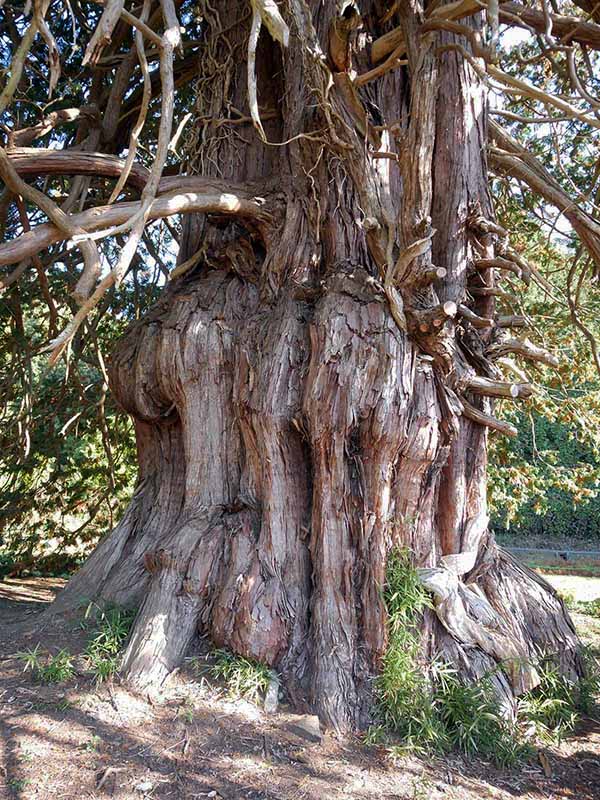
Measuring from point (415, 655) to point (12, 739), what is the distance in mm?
1941

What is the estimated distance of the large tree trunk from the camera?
131 inches

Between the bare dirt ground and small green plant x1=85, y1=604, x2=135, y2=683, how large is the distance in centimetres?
7

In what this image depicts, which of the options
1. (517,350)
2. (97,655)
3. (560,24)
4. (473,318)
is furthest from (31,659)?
(560,24)

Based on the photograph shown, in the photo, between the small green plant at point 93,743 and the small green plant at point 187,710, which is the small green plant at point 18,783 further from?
the small green plant at point 187,710

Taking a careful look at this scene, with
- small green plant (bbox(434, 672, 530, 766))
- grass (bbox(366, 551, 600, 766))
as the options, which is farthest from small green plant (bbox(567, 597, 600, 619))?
small green plant (bbox(434, 672, 530, 766))

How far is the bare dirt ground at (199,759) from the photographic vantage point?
2504 mm

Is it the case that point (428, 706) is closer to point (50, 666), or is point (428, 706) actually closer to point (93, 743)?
point (93, 743)

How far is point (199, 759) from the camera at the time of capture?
269 centimetres

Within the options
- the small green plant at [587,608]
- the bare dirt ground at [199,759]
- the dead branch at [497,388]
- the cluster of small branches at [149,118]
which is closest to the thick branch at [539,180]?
the cluster of small branches at [149,118]

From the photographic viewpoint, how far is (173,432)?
170 inches

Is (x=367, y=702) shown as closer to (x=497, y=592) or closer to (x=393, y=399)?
(x=497, y=592)

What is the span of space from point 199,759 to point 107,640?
920 mm

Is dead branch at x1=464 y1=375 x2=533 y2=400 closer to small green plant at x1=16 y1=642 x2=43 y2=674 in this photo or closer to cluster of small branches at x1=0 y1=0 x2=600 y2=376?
cluster of small branches at x1=0 y1=0 x2=600 y2=376

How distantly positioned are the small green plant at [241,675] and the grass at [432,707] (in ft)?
1.88
